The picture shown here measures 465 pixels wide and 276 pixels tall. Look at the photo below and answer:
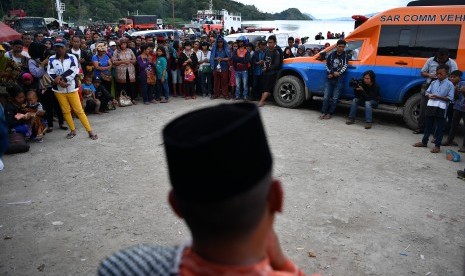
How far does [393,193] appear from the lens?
442cm

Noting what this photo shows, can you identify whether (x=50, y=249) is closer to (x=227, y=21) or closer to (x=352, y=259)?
(x=352, y=259)

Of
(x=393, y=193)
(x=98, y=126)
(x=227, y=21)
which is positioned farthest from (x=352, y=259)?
(x=227, y=21)

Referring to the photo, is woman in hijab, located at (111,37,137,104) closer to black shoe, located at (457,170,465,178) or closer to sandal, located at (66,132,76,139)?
sandal, located at (66,132,76,139)

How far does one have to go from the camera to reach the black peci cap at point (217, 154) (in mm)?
819

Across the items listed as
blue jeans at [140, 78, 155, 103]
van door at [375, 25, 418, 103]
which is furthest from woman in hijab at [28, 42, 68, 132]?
van door at [375, 25, 418, 103]

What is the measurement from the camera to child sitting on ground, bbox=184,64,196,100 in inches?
385

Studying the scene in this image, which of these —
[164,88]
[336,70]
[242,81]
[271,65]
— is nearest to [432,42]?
[336,70]

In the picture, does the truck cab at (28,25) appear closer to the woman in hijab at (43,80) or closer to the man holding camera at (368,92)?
the woman in hijab at (43,80)

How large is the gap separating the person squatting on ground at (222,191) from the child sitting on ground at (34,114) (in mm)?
6604

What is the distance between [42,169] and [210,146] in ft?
17.6

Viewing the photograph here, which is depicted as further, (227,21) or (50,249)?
(227,21)

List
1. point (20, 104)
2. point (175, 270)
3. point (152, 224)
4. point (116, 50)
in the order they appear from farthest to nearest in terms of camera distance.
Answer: point (116, 50), point (20, 104), point (152, 224), point (175, 270)

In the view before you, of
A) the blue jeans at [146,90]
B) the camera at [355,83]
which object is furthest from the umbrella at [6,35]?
the camera at [355,83]

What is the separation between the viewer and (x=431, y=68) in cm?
646
